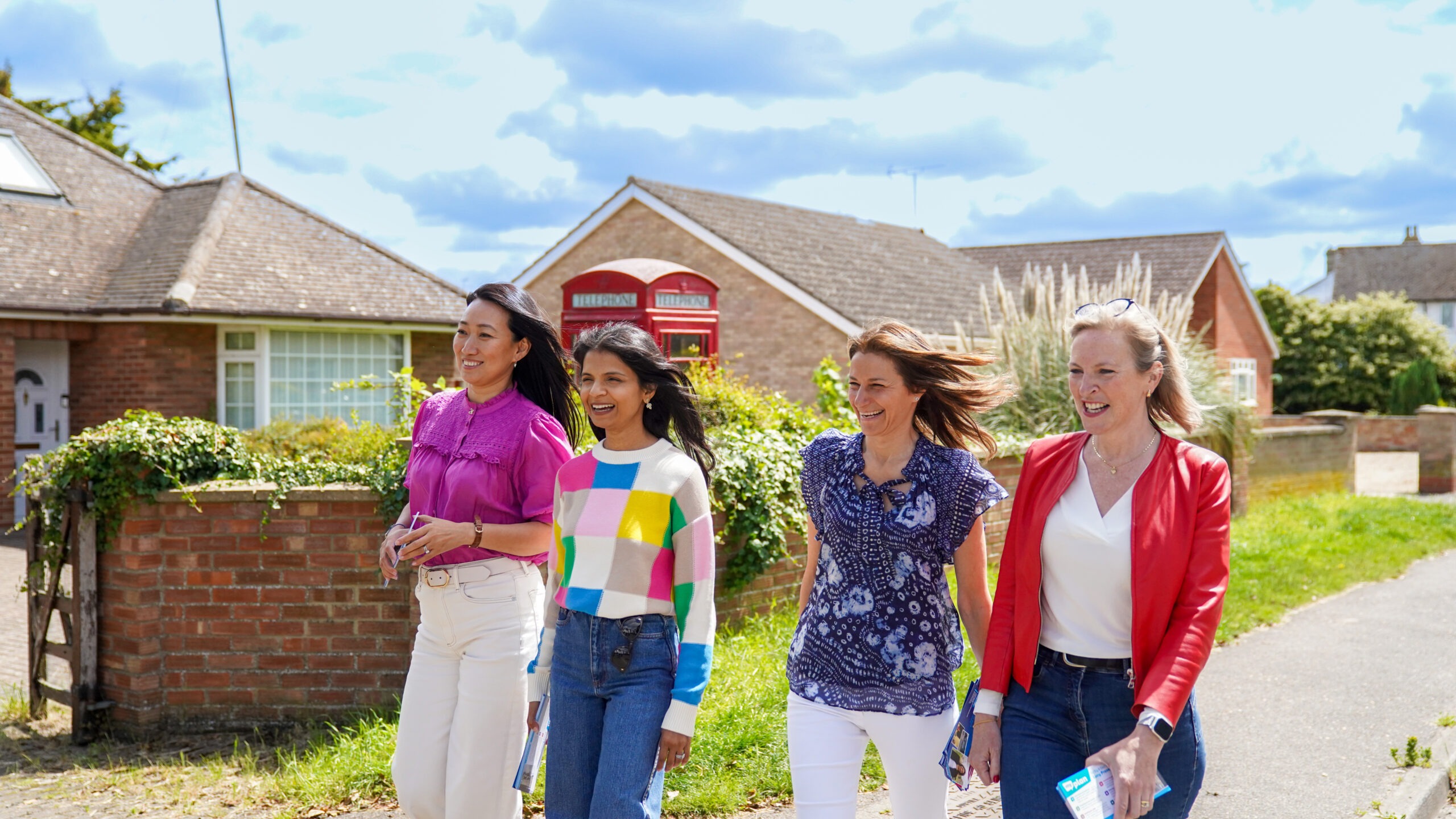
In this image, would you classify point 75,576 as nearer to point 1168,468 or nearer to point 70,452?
point 70,452

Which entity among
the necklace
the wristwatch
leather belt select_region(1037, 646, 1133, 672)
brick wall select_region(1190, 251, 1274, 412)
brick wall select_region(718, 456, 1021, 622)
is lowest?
brick wall select_region(718, 456, 1021, 622)

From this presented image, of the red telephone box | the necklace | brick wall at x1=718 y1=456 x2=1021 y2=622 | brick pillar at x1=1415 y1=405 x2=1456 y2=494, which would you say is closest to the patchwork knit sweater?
the necklace

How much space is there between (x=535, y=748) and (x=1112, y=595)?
163cm

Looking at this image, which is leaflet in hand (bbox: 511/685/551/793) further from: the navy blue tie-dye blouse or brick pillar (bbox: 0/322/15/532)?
brick pillar (bbox: 0/322/15/532)

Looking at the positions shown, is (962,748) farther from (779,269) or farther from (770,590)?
(779,269)

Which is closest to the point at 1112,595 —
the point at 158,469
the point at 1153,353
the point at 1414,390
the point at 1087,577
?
the point at 1087,577

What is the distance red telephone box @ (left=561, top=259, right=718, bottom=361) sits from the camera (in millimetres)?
11508

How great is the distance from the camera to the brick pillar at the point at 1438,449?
19641mm

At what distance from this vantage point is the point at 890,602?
10.1ft

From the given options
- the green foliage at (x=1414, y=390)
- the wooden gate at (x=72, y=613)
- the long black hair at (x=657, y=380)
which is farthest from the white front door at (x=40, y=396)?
the green foliage at (x=1414, y=390)

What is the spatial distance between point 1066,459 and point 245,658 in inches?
188

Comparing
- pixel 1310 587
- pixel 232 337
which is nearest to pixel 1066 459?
pixel 1310 587

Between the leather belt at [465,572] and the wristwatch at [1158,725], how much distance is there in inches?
74.3

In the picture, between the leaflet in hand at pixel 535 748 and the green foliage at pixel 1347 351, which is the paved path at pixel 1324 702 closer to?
the leaflet in hand at pixel 535 748
